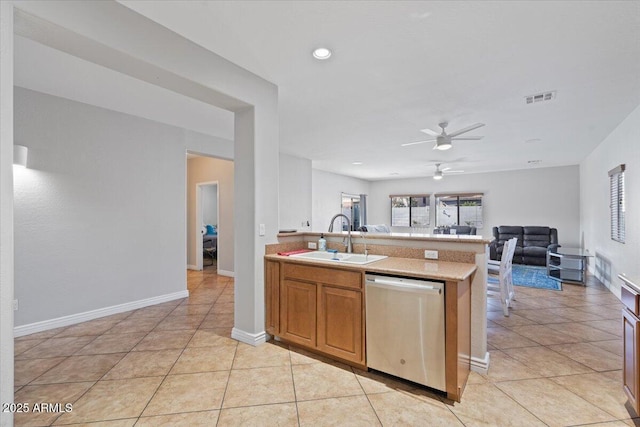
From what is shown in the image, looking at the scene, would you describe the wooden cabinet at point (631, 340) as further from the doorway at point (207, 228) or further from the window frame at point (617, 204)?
the doorway at point (207, 228)

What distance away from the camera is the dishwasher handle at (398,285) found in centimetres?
193

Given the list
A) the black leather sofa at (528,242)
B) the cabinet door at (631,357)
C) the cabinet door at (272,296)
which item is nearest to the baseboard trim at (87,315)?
the cabinet door at (272,296)

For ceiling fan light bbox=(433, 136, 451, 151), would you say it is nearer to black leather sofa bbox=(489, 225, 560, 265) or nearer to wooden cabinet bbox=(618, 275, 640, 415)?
wooden cabinet bbox=(618, 275, 640, 415)

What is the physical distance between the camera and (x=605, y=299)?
4.26 meters

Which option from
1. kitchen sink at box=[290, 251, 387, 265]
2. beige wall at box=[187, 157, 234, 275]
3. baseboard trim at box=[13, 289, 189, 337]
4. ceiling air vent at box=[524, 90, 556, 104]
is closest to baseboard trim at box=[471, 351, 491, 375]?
kitchen sink at box=[290, 251, 387, 265]

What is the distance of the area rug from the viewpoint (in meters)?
5.16

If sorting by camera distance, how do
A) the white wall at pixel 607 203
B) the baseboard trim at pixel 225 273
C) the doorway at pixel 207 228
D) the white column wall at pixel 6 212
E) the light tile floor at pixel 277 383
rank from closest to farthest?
the white column wall at pixel 6 212, the light tile floor at pixel 277 383, the white wall at pixel 607 203, the baseboard trim at pixel 225 273, the doorway at pixel 207 228

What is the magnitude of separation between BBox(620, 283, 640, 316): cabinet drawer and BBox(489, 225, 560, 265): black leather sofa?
5623 millimetres

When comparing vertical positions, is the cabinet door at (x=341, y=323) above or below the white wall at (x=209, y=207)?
below

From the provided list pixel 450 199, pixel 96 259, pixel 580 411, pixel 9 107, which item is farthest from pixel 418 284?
pixel 450 199

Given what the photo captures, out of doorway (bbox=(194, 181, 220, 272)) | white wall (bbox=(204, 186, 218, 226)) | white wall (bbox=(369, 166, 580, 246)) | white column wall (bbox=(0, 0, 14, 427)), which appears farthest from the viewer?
white wall (bbox=(204, 186, 218, 226))

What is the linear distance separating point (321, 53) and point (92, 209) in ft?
10.8

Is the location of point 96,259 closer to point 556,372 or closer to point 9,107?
point 9,107

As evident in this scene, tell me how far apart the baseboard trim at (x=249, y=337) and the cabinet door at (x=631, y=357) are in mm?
2685
